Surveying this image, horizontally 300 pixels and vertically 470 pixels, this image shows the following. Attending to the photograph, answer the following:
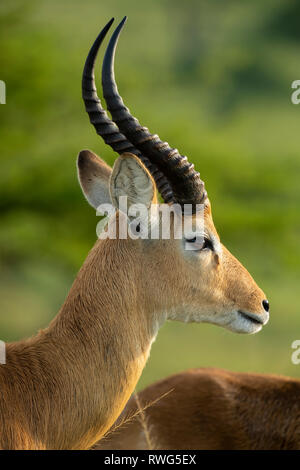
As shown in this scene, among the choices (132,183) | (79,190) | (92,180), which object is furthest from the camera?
(79,190)

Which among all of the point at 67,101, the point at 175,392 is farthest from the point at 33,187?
the point at 175,392

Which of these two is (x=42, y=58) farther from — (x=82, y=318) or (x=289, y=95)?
(x=82, y=318)

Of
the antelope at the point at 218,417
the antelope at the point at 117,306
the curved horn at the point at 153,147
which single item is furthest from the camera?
the antelope at the point at 218,417

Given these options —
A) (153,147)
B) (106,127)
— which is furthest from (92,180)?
(153,147)

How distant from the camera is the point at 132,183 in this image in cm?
204

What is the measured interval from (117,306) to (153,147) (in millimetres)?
466

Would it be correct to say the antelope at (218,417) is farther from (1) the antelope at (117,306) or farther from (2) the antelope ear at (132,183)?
(2) the antelope ear at (132,183)

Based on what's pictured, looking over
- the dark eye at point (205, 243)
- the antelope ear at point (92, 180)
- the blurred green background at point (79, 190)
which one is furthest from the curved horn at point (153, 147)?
the blurred green background at point (79, 190)

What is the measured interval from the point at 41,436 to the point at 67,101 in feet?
20.7

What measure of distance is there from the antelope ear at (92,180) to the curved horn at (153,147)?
0.34m

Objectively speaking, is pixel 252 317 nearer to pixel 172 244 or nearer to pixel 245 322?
pixel 245 322

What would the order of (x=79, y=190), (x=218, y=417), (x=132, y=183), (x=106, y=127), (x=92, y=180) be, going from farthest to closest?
1. (x=79, y=190)
2. (x=218, y=417)
3. (x=92, y=180)
4. (x=106, y=127)
5. (x=132, y=183)

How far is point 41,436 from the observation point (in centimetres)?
190

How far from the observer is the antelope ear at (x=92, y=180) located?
95.9 inches
